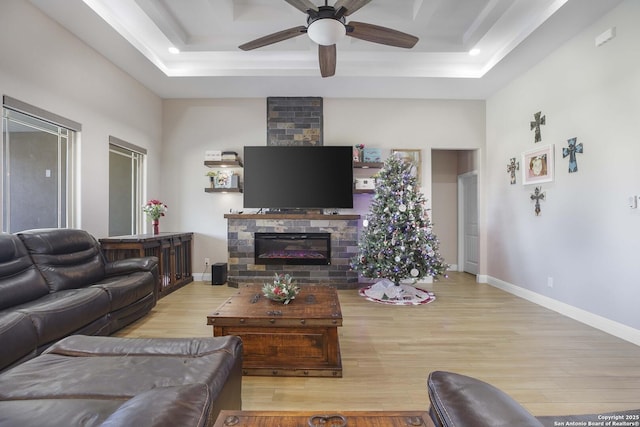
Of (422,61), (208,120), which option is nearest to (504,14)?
(422,61)

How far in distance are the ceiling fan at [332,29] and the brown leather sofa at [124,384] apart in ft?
7.83

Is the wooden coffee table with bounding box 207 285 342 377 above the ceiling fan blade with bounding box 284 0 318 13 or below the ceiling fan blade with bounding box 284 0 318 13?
below

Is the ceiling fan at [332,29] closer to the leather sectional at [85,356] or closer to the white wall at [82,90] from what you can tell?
the white wall at [82,90]

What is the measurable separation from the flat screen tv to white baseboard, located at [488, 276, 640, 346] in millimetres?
2706

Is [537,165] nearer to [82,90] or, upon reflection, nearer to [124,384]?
[124,384]

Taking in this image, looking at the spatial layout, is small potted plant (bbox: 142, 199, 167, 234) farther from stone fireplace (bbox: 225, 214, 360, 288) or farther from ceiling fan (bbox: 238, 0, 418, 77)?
ceiling fan (bbox: 238, 0, 418, 77)

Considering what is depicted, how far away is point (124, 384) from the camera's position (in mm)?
1207

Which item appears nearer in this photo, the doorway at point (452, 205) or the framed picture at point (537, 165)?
the framed picture at point (537, 165)

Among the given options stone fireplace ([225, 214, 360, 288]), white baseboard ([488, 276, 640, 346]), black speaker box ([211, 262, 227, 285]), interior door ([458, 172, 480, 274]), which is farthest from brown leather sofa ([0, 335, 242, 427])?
interior door ([458, 172, 480, 274])

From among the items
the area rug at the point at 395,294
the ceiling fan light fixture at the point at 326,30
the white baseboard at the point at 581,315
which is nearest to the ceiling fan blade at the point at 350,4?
the ceiling fan light fixture at the point at 326,30

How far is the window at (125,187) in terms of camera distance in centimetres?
430

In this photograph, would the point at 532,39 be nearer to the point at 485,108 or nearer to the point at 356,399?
the point at 485,108

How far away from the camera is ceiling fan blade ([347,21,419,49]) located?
2625 millimetres

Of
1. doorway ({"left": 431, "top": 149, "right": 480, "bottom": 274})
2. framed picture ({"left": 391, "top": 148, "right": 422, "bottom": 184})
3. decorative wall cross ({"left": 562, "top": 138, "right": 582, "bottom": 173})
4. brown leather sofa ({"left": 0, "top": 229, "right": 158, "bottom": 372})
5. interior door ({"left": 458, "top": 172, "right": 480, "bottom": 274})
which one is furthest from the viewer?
doorway ({"left": 431, "top": 149, "right": 480, "bottom": 274})
